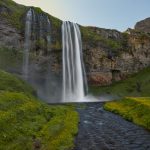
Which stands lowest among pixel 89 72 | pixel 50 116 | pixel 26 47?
pixel 50 116

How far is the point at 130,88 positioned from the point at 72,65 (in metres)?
24.1

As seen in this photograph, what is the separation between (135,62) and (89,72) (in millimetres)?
23208

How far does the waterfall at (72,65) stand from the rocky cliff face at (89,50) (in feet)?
6.95

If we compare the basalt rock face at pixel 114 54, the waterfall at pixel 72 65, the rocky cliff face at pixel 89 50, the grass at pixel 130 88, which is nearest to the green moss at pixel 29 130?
the rocky cliff face at pixel 89 50

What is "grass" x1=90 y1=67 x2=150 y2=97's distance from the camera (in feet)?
345

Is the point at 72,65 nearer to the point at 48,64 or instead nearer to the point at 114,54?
the point at 48,64

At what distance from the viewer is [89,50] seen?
106562 millimetres

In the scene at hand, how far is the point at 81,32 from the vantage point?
107 m

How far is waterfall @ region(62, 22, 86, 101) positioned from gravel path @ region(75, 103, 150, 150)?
5433cm

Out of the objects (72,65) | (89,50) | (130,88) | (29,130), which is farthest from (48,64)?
(29,130)

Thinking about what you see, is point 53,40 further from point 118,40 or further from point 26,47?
point 118,40

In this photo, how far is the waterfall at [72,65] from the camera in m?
93.7

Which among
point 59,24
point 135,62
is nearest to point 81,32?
point 59,24

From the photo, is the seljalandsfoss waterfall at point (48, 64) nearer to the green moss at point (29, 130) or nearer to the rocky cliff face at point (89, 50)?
the rocky cliff face at point (89, 50)
